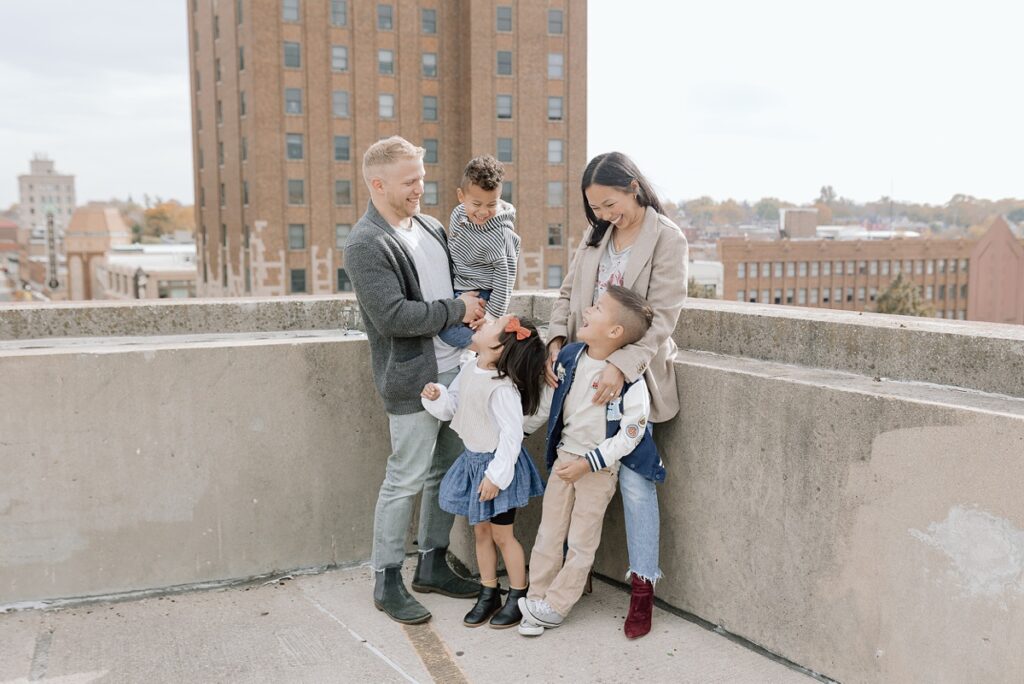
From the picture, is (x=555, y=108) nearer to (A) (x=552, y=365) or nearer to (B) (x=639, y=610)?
(A) (x=552, y=365)

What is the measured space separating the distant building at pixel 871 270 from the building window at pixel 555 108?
44.5 meters

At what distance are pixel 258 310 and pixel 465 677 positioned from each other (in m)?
2.51

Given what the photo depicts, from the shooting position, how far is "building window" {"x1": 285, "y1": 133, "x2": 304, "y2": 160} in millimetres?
58781

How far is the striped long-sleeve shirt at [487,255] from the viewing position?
402 centimetres

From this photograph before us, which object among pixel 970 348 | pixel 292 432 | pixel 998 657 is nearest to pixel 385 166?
pixel 292 432

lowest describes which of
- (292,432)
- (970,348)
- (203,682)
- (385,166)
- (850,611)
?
(203,682)

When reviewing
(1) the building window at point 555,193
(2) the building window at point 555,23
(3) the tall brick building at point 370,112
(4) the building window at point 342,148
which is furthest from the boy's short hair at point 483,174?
(2) the building window at point 555,23

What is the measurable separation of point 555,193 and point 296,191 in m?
17.1

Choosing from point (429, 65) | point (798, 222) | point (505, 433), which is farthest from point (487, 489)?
point (798, 222)

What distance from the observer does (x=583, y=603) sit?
4.12m

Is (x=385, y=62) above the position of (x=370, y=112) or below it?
above

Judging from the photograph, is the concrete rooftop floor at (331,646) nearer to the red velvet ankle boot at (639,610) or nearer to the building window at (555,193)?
the red velvet ankle boot at (639,610)

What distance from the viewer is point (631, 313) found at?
357cm

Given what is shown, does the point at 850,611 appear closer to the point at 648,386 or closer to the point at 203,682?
the point at 648,386
